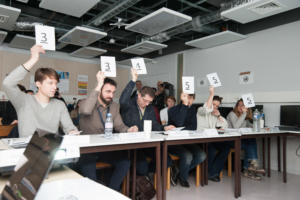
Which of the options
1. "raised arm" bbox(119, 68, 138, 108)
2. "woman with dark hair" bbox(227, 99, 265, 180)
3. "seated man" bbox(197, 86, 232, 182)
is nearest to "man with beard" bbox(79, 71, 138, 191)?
"raised arm" bbox(119, 68, 138, 108)

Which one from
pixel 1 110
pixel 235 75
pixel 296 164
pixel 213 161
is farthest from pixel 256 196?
pixel 1 110

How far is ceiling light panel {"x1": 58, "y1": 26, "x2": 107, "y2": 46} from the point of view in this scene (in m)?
4.08

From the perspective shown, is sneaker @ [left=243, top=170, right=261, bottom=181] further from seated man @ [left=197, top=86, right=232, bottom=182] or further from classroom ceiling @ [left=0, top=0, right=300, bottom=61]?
classroom ceiling @ [left=0, top=0, right=300, bottom=61]

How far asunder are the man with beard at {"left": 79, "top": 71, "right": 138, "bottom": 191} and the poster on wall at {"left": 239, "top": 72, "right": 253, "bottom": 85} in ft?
9.92

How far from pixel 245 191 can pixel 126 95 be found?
5.86 feet

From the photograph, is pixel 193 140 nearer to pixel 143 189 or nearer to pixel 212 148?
pixel 143 189

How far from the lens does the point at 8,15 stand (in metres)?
3.54

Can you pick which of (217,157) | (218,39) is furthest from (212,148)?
(218,39)

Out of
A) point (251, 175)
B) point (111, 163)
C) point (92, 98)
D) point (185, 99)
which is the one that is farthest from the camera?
point (251, 175)

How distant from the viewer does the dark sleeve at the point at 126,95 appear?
2.44 meters

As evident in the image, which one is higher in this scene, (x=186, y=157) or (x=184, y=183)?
(x=186, y=157)

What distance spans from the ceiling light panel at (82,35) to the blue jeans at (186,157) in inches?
99.1

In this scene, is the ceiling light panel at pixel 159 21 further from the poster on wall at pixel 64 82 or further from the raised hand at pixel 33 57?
the poster on wall at pixel 64 82

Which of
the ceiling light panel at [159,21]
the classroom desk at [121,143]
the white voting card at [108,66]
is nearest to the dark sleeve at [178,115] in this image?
the classroom desk at [121,143]
